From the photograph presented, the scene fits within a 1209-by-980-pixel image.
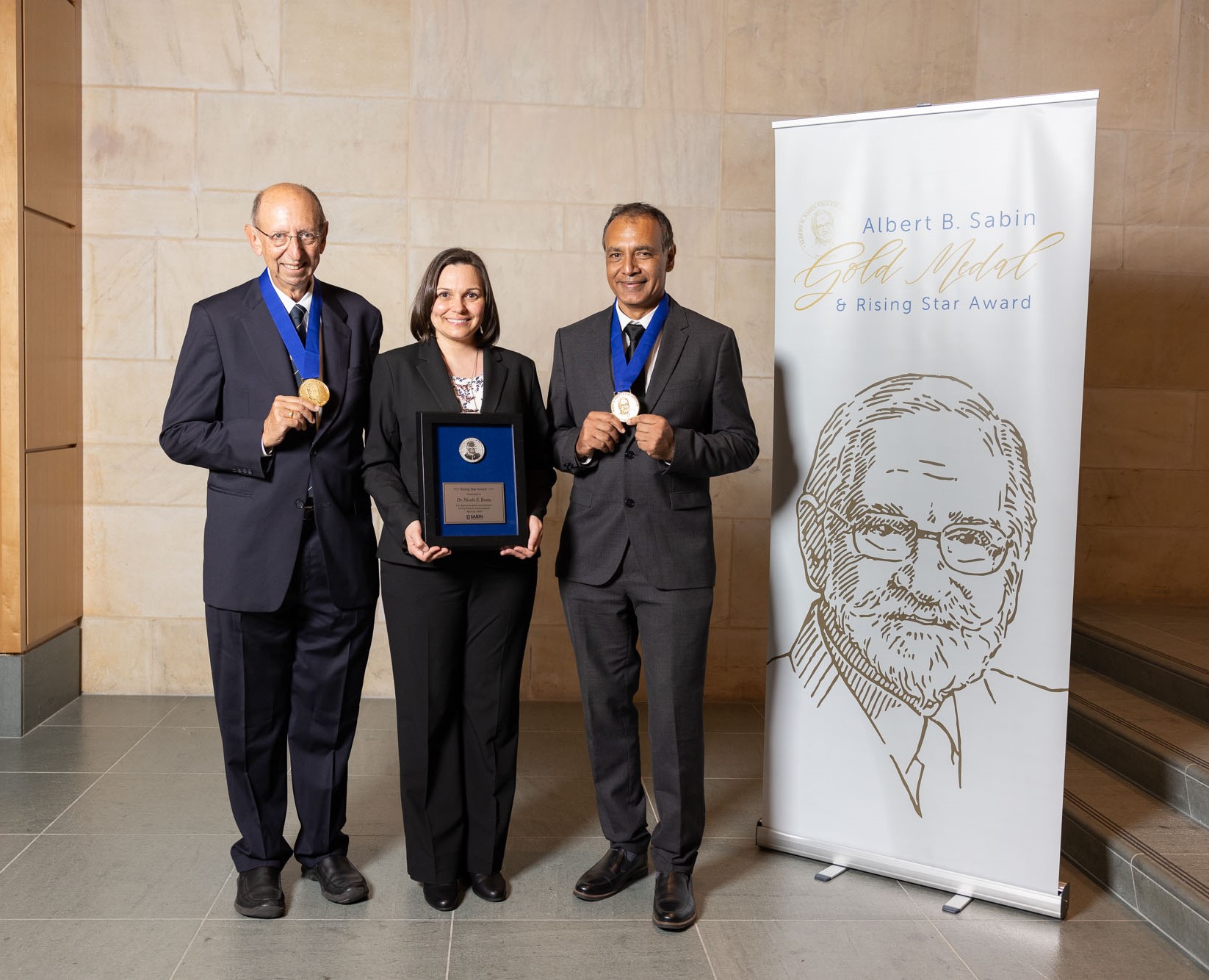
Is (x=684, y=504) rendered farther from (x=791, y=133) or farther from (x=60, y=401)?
(x=60, y=401)

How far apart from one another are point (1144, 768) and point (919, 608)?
1.22 meters

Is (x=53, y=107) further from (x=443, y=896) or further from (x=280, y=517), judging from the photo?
(x=443, y=896)

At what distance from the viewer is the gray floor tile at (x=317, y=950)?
2.69 m

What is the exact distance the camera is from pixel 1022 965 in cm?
Answer: 282

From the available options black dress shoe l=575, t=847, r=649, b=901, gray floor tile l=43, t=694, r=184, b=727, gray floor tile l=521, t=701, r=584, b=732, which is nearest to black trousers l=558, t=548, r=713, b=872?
black dress shoe l=575, t=847, r=649, b=901

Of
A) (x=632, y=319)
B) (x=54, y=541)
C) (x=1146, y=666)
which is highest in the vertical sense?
(x=632, y=319)

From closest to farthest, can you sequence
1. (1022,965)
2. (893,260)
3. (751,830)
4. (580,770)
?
1. (1022,965)
2. (893,260)
3. (751,830)
4. (580,770)

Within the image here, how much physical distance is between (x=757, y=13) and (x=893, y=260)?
2566mm

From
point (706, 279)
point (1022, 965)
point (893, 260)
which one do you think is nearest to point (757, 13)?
point (706, 279)

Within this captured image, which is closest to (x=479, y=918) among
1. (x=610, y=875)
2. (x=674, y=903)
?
(x=610, y=875)

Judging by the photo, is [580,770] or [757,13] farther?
[757,13]

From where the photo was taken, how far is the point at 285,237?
282cm

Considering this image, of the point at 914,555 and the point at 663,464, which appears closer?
the point at 663,464

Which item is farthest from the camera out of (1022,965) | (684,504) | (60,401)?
(60,401)
